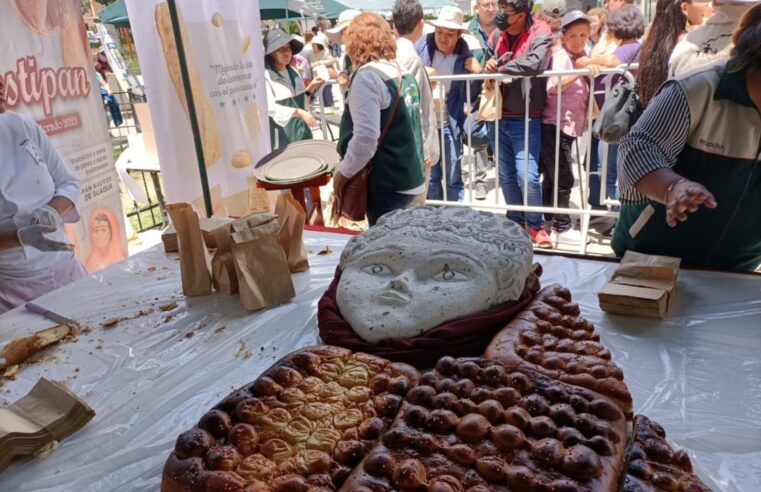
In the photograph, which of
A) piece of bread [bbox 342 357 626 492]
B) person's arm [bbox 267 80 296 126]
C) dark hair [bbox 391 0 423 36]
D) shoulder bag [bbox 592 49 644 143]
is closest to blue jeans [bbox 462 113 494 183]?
dark hair [bbox 391 0 423 36]

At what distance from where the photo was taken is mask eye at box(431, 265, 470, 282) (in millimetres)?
1511

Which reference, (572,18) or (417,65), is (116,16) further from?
(572,18)

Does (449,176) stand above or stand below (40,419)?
below

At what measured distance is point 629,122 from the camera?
2.13 metres

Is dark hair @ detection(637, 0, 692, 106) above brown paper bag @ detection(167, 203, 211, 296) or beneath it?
above

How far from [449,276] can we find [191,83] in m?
2.42

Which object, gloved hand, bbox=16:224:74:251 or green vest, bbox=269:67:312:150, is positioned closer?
gloved hand, bbox=16:224:74:251

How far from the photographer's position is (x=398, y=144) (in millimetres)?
2934

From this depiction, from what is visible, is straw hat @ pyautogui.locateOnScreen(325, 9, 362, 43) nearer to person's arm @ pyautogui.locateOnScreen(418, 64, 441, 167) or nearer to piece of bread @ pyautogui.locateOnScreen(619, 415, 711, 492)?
person's arm @ pyautogui.locateOnScreen(418, 64, 441, 167)

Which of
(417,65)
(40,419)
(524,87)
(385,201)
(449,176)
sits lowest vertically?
(449,176)

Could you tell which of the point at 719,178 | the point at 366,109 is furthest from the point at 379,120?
the point at 719,178

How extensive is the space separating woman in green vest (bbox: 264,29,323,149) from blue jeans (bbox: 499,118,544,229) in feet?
4.98

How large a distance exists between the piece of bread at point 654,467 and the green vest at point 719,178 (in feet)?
Answer: 2.87

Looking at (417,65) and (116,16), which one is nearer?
(417,65)
